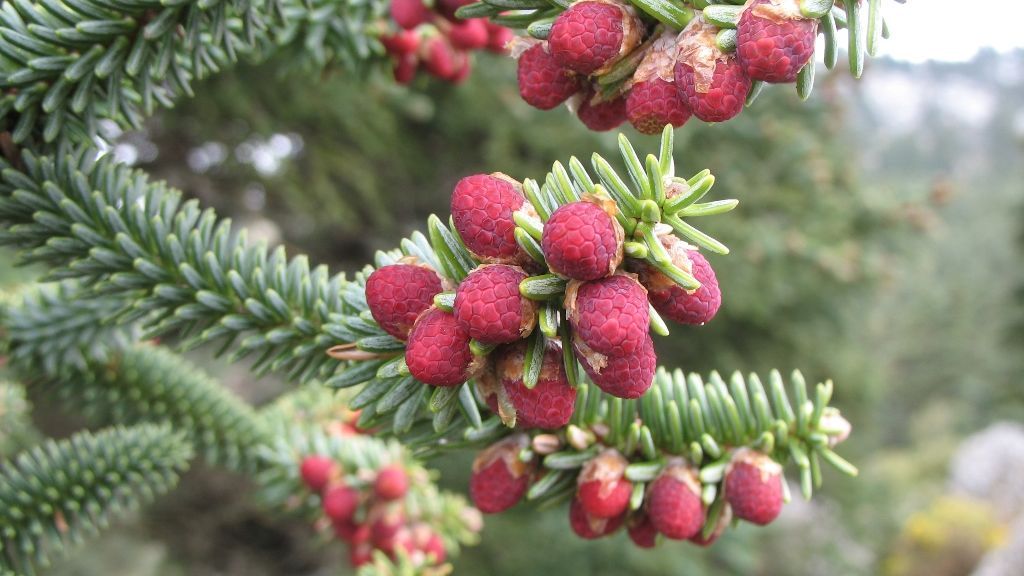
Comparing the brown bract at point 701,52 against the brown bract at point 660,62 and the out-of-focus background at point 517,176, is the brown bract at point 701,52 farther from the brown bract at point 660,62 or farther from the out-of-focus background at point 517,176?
the out-of-focus background at point 517,176

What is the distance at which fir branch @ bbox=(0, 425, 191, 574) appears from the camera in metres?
1.04

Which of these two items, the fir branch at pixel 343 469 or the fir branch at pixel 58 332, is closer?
the fir branch at pixel 58 332

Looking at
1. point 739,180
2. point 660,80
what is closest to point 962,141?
point 739,180

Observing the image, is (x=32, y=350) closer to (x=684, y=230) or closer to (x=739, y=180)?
(x=684, y=230)

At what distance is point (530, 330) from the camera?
603 millimetres

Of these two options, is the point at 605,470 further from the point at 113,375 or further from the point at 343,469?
the point at 113,375

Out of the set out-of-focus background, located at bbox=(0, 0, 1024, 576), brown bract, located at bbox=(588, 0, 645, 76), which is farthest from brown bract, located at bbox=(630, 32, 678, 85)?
out-of-focus background, located at bbox=(0, 0, 1024, 576)

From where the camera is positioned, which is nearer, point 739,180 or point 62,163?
point 62,163

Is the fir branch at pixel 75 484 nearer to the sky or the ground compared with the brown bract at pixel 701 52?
nearer to the ground

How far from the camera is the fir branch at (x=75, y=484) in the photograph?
1.04 metres

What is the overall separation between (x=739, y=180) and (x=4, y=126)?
3918 mm

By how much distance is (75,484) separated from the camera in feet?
3.62

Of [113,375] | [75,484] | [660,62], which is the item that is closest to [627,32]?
[660,62]

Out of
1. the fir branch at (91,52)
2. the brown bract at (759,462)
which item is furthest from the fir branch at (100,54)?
the brown bract at (759,462)
